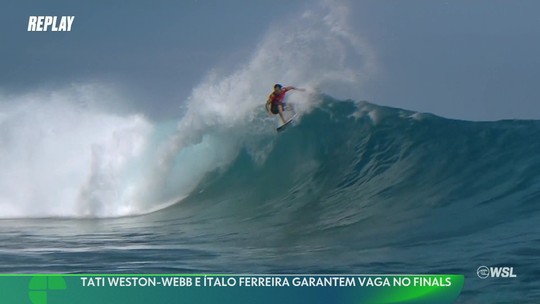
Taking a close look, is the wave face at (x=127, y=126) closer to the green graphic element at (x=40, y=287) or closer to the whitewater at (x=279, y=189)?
the whitewater at (x=279, y=189)

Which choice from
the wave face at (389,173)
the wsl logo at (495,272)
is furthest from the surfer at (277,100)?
the wsl logo at (495,272)

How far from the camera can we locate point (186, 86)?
14.7 ft

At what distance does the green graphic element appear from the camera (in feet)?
14.3

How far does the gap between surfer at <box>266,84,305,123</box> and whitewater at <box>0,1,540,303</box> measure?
5 centimetres

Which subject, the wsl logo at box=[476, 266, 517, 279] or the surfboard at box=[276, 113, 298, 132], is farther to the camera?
the surfboard at box=[276, 113, 298, 132]

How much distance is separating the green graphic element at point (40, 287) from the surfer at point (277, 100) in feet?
5.18

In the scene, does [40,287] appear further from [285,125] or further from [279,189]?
[285,125]

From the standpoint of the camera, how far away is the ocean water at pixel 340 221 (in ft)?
14.3

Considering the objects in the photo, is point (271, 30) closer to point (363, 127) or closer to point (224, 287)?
point (363, 127)

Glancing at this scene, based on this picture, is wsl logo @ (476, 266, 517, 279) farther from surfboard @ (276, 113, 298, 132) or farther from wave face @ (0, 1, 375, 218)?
surfboard @ (276, 113, 298, 132)

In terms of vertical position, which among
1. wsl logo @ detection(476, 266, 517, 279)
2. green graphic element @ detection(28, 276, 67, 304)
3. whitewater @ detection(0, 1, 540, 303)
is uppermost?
whitewater @ detection(0, 1, 540, 303)

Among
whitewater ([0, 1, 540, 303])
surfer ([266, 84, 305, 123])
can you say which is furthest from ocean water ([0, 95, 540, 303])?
surfer ([266, 84, 305, 123])

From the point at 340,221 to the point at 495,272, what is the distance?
0.95m

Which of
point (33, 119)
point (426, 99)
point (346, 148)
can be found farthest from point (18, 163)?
point (426, 99)
